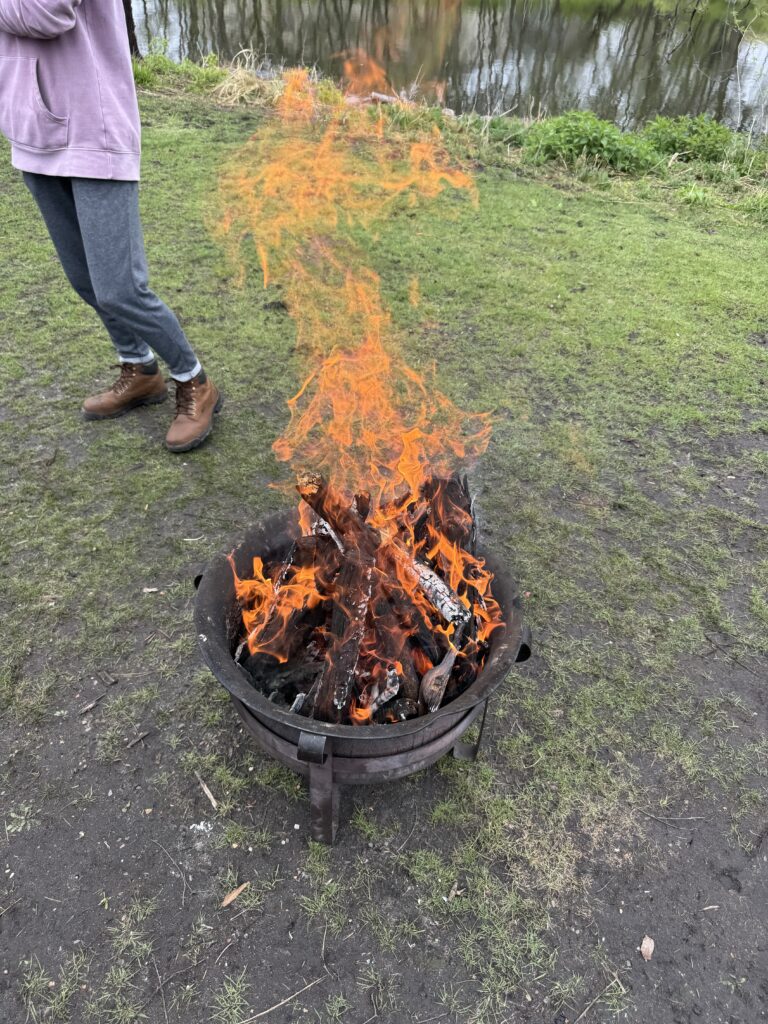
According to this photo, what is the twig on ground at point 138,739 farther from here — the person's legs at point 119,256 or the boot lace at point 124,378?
the boot lace at point 124,378

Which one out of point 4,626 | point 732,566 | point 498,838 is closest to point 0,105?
point 4,626

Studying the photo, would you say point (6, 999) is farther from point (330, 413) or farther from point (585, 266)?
point (585, 266)

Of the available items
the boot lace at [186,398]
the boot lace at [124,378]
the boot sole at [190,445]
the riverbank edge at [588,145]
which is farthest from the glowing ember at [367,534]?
the riverbank edge at [588,145]

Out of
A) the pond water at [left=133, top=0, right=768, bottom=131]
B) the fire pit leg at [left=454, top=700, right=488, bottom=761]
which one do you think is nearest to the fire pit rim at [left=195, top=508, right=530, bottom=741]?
the fire pit leg at [left=454, top=700, right=488, bottom=761]

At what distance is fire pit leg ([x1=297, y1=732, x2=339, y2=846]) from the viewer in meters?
1.71

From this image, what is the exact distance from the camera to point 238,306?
474cm

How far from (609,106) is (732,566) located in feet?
38.4

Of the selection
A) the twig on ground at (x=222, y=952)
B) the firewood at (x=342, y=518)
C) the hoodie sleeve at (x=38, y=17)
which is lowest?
the twig on ground at (x=222, y=952)

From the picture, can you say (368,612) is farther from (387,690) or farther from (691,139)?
(691,139)

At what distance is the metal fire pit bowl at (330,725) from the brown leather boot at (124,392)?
183cm

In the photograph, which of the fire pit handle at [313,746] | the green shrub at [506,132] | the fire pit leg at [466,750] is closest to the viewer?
the fire pit handle at [313,746]

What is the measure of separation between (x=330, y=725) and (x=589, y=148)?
25.7 feet

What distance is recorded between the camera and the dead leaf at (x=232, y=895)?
1.95m

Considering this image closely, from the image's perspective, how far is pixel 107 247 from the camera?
9.08ft
